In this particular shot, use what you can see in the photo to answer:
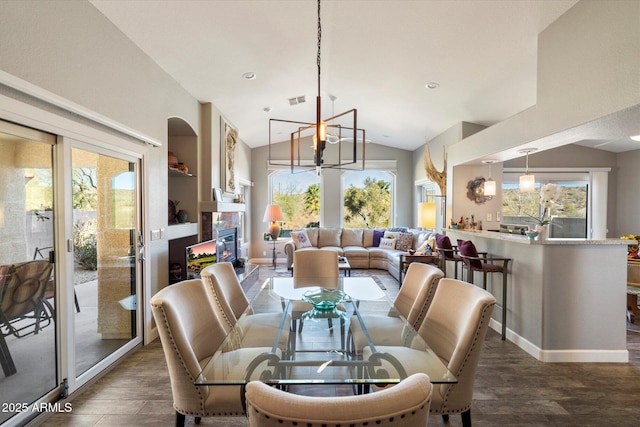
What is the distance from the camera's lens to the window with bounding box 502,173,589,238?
6059mm

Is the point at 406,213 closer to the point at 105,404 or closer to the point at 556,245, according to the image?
the point at 556,245

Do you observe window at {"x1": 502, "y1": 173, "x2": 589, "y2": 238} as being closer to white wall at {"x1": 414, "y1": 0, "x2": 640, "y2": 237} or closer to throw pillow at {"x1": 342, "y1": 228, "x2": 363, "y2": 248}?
white wall at {"x1": 414, "y1": 0, "x2": 640, "y2": 237}

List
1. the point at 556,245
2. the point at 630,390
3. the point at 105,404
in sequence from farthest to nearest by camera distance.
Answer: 1. the point at 556,245
2. the point at 630,390
3. the point at 105,404

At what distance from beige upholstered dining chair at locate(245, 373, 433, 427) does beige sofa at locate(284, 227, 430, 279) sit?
543cm

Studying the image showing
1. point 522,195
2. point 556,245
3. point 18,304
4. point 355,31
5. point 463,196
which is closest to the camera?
Answer: point 18,304

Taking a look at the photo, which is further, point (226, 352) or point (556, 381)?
point (556, 381)

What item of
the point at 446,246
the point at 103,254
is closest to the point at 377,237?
the point at 446,246

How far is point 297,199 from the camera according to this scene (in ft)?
27.2

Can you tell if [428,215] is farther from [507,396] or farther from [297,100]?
[507,396]

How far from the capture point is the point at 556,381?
247cm

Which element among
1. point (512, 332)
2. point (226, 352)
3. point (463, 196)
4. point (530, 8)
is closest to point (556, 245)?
point (512, 332)

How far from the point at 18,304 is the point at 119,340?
45.6 inches

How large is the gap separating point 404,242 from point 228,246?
383 cm

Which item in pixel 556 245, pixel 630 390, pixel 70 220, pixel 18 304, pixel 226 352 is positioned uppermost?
pixel 70 220
